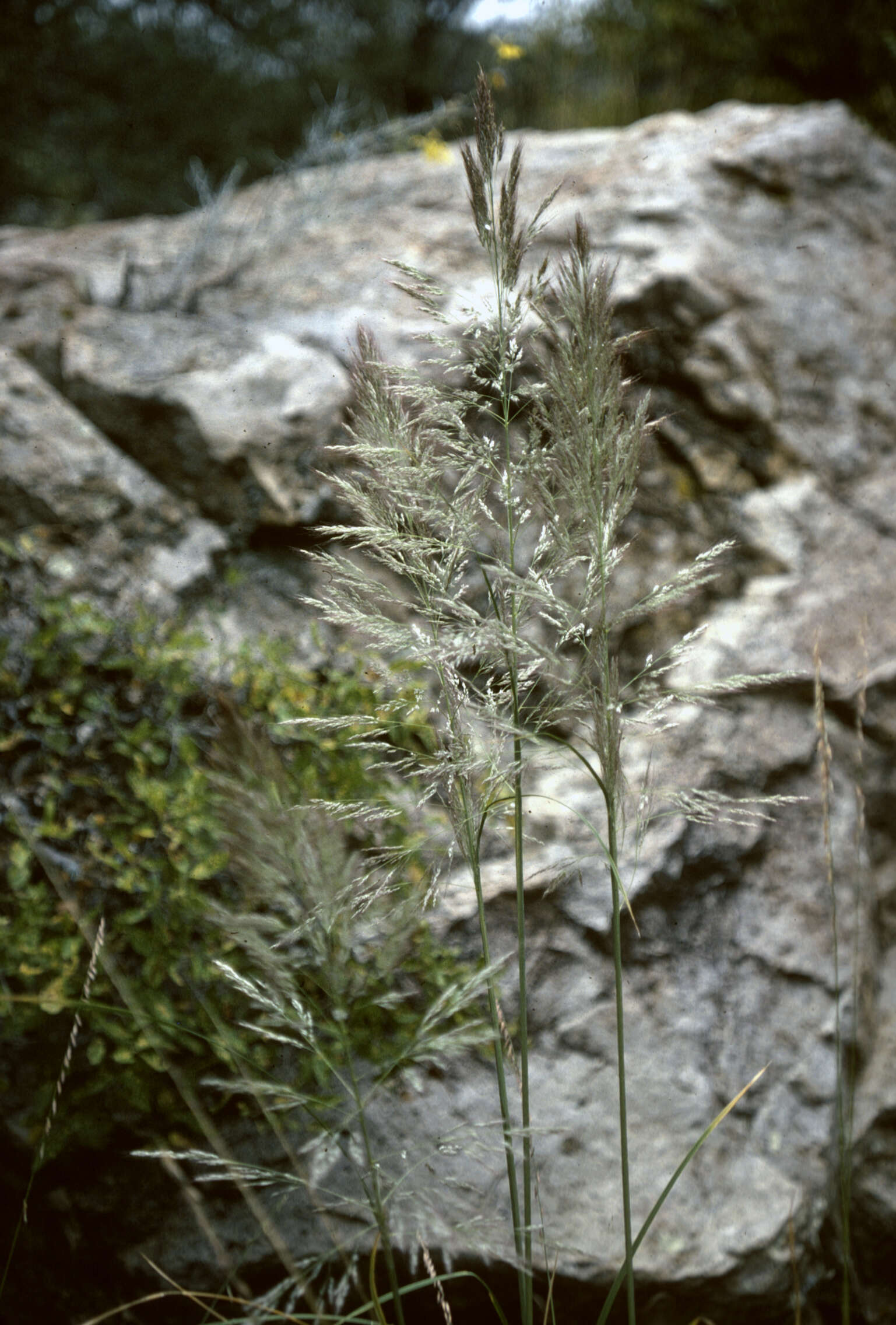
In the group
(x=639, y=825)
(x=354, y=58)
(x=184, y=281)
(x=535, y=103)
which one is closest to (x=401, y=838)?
(x=639, y=825)

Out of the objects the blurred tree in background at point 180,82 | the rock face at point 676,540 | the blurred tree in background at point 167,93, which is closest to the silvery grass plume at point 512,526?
the rock face at point 676,540

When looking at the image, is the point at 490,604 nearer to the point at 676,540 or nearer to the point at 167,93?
the point at 676,540

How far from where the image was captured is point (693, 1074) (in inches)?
68.4

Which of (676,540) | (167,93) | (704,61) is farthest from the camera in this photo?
(167,93)

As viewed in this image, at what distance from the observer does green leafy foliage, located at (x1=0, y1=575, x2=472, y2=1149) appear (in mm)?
1616

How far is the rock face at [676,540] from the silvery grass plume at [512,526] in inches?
16.9

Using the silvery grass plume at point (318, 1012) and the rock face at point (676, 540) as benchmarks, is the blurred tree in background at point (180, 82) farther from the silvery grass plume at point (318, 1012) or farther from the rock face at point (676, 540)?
the silvery grass plume at point (318, 1012)

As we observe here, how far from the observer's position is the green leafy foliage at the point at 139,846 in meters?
1.62

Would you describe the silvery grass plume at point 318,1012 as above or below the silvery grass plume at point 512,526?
below

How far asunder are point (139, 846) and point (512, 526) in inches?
45.8

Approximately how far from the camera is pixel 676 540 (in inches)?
88.9

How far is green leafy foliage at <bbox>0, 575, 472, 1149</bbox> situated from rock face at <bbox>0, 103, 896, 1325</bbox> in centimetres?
18

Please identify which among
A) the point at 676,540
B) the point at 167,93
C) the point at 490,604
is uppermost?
the point at 167,93

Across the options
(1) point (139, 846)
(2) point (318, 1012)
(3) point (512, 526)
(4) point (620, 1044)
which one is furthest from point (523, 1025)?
(1) point (139, 846)
